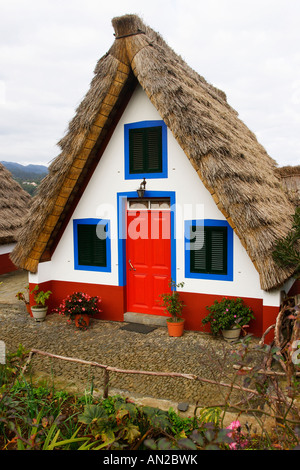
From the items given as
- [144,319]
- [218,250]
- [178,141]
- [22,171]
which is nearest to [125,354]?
[144,319]

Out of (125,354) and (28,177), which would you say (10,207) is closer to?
(125,354)

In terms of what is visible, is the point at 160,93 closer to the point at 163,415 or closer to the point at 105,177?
the point at 105,177

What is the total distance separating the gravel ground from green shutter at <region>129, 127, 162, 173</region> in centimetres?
325

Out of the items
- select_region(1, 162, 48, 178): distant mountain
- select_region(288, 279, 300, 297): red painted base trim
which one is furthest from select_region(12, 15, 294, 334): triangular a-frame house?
select_region(1, 162, 48, 178): distant mountain

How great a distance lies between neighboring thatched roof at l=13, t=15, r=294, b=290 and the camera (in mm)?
6367

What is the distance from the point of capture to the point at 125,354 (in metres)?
6.39

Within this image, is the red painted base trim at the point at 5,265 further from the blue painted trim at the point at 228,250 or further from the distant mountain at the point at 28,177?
the blue painted trim at the point at 228,250

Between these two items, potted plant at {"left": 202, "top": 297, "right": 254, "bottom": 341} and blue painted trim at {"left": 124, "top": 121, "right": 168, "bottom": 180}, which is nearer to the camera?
potted plant at {"left": 202, "top": 297, "right": 254, "bottom": 341}

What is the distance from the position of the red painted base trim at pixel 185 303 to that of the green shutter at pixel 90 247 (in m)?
0.53

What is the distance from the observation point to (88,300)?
7.89 m

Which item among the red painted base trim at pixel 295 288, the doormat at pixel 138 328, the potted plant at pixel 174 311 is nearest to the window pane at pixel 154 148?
the potted plant at pixel 174 311

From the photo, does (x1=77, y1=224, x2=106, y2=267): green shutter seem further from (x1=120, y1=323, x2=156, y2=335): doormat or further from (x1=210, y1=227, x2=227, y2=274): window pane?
(x1=210, y1=227, x2=227, y2=274): window pane

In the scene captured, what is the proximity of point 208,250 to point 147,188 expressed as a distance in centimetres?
177
